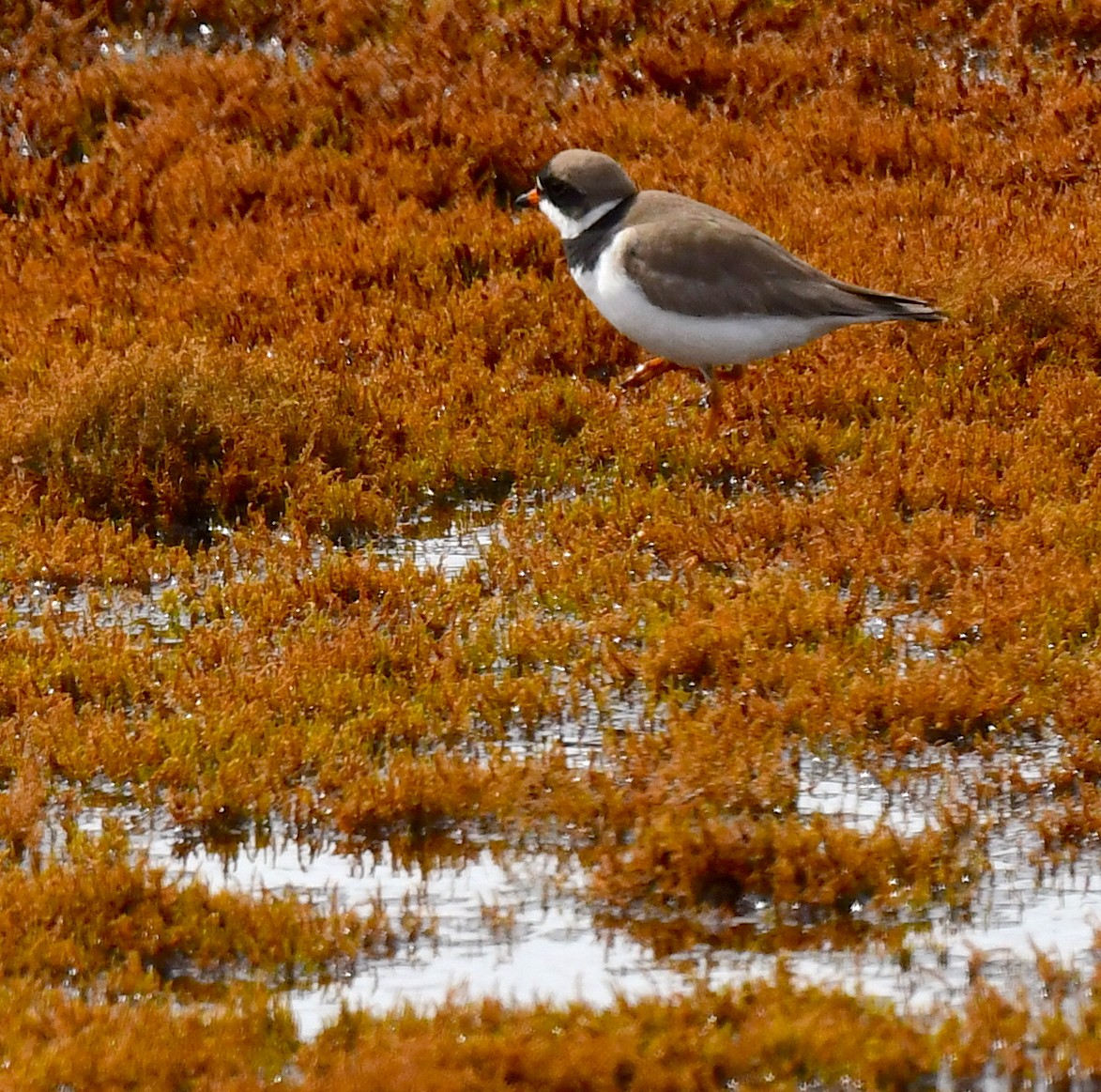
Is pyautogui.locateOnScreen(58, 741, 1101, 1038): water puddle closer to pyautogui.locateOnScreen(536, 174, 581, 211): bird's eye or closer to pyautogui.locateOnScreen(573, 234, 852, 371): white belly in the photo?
pyautogui.locateOnScreen(573, 234, 852, 371): white belly

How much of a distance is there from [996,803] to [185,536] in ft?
14.7

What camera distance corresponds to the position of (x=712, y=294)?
927cm

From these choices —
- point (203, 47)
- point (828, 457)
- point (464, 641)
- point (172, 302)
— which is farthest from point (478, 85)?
point (464, 641)

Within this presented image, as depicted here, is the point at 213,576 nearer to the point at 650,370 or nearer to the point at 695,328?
the point at 695,328

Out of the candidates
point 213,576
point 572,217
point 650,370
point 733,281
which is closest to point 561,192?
point 572,217

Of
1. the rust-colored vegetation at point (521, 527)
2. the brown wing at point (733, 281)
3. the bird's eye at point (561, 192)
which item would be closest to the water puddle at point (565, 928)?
the rust-colored vegetation at point (521, 527)

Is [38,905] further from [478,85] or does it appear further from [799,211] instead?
[478,85]

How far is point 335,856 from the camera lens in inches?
239

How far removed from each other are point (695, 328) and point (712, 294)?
20 cm

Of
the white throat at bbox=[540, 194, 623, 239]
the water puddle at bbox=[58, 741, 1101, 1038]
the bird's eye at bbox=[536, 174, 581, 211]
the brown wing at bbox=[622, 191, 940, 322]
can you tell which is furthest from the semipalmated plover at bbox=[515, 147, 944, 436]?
the water puddle at bbox=[58, 741, 1101, 1038]

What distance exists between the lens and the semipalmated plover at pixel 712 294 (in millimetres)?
9281

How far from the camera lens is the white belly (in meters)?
9.34

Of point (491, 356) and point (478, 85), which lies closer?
point (491, 356)

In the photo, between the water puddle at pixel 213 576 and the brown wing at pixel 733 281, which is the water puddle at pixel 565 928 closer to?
the water puddle at pixel 213 576
